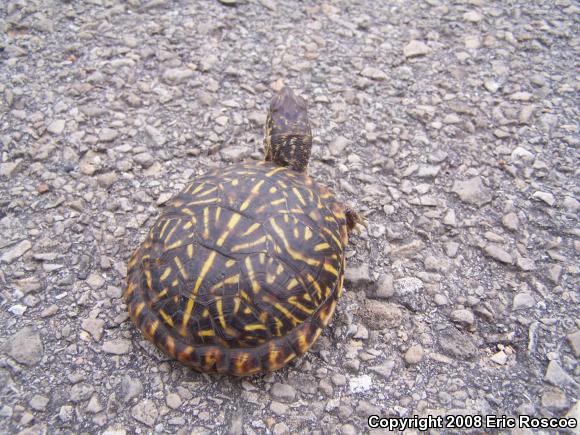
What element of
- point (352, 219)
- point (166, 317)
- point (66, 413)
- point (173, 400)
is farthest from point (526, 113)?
point (66, 413)

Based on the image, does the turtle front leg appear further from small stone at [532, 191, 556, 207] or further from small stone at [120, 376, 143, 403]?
small stone at [120, 376, 143, 403]

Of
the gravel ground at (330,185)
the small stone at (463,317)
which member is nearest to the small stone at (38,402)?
the gravel ground at (330,185)

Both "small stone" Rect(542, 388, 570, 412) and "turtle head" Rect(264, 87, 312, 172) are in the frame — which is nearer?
"small stone" Rect(542, 388, 570, 412)

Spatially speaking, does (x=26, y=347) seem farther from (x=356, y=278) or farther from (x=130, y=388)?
(x=356, y=278)

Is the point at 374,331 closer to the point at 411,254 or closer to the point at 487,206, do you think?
the point at 411,254

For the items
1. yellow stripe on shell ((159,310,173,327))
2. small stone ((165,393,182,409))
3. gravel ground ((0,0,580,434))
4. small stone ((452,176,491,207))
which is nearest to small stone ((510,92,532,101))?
gravel ground ((0,0,580,434))

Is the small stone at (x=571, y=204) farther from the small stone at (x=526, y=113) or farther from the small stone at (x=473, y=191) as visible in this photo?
the small stone at (x=526, y=113)
